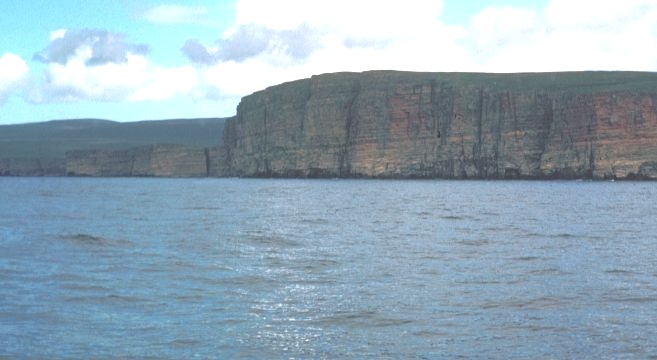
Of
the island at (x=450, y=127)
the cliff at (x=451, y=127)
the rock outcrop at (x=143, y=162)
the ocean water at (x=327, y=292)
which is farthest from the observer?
the rock outcrop at (x=143, y=162)

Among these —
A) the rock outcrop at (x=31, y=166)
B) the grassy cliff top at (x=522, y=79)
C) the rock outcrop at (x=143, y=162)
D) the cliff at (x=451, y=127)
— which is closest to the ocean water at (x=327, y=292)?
the cliff at (x=451, y=127)

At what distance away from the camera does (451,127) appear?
11969 cm

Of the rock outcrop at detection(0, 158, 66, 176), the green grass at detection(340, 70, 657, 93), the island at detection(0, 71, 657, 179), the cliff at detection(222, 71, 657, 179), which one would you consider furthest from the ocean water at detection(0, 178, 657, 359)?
the rock outcrop at detection(0, 158, 66, 176)

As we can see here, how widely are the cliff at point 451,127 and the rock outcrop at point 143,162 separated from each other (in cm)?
1161

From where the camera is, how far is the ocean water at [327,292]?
1258cm

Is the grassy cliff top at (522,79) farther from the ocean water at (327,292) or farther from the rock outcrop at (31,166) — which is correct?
the ocean water at (327,292)

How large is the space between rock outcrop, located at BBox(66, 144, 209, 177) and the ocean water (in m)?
126

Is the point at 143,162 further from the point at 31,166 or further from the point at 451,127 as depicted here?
the point at 451,127

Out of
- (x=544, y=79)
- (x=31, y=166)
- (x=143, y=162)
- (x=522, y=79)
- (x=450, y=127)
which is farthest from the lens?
(x=31, y=166)

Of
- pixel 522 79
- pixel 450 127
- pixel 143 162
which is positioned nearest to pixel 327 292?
pixel 450 127

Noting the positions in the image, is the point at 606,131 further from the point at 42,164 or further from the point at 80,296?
the point at 42,164

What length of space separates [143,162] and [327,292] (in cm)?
15277

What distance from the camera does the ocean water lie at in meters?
12.6

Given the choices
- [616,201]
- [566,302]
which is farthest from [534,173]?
[566,302]
